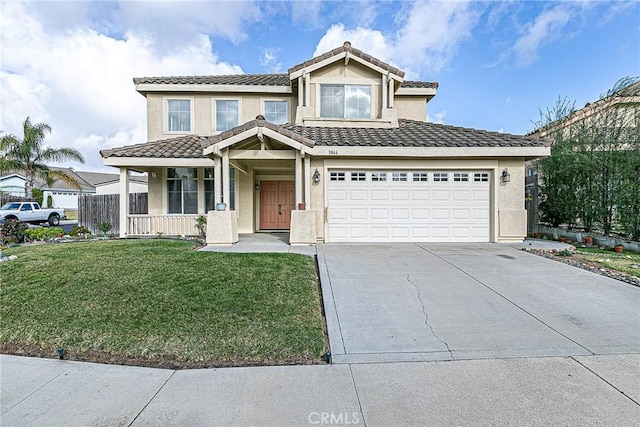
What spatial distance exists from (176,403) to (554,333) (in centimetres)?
480

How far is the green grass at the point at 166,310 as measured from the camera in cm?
413

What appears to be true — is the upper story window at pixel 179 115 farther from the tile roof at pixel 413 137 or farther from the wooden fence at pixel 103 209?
the tile roof at pixel 413 137

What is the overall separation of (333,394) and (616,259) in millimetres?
9896

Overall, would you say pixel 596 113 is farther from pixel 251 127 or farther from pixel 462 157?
pixel 251 127

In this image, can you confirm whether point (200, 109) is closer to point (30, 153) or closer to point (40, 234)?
point (40, 234)

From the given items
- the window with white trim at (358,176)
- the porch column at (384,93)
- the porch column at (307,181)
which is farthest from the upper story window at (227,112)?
the window with white trim at (358,176)

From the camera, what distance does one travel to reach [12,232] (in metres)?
12.4

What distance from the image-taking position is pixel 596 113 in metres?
11.9

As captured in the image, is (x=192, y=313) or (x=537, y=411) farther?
(x=192, y=313)

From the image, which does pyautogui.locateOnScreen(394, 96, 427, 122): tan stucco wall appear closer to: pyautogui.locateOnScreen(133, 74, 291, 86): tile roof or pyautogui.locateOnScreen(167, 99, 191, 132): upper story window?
pyautogui.locateOnScreen(133, 74, 291, 86): tile roof

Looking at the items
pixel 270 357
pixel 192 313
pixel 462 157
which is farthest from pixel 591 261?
pixel 192 313

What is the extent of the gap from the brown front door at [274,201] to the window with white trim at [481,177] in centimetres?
703

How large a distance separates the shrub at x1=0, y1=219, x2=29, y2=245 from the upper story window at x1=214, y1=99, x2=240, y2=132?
8.36m

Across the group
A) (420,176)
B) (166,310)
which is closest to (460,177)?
(420,176)
